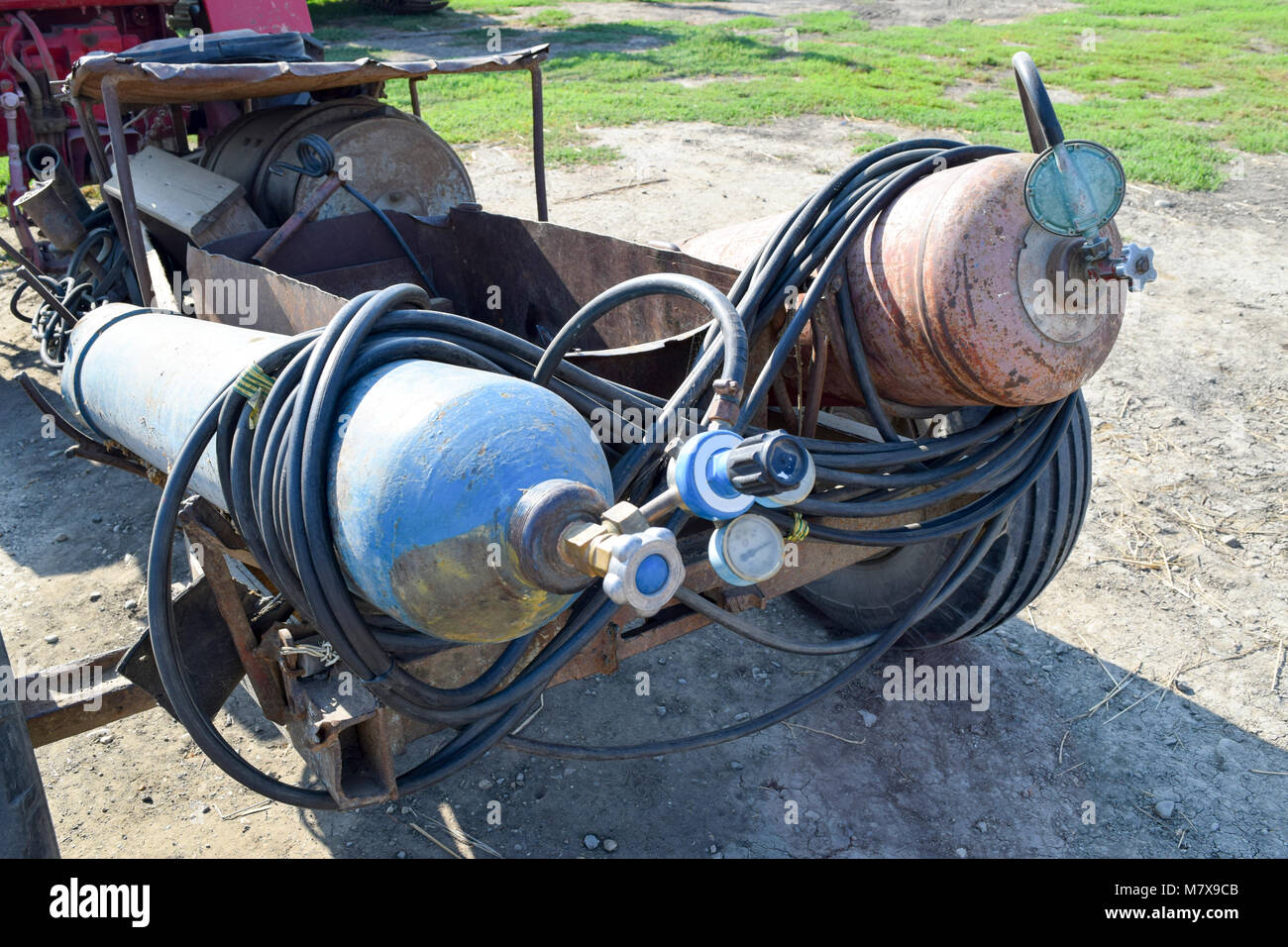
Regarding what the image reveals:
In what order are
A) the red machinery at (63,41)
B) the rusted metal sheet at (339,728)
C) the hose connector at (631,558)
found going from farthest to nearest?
the red machinery at (63,41)
the rusted metal sheet at (339,728)
the hose connector at (631,558)

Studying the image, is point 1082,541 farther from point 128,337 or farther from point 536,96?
point 128,337

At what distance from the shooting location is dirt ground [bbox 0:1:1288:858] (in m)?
2.78

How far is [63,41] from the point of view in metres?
6.12

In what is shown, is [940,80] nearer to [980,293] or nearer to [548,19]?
[548,19]

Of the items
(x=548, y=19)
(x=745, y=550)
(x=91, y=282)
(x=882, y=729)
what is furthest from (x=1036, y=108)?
(x=548, y=19)

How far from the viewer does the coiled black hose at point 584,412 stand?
6.15ft

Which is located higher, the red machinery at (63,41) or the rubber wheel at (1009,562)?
the red machinery at (63,41)

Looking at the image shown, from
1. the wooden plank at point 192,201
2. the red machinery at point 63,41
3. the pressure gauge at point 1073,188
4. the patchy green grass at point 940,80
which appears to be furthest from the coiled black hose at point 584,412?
the patchy green grass at point 940,80

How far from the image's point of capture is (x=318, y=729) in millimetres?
2049

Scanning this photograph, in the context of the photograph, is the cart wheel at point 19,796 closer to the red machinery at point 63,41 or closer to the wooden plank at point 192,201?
the wooden plank at point 192,201

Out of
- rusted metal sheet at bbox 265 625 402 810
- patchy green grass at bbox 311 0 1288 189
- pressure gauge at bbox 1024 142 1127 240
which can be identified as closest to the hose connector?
rusted metal sheet at bbox 265 625 402 810

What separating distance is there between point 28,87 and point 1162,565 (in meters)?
6.68

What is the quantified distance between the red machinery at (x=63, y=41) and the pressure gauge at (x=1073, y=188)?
4.81m

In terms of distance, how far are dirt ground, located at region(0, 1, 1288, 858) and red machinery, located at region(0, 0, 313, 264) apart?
2.21 metres
